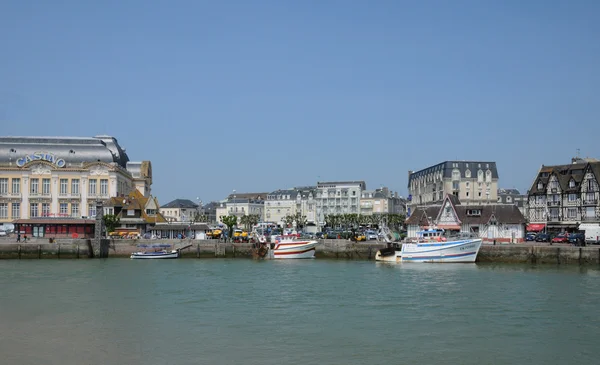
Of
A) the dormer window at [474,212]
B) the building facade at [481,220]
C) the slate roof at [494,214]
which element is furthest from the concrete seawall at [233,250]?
the dormer window at [474,212]

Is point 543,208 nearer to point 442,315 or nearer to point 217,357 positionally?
point 442,315

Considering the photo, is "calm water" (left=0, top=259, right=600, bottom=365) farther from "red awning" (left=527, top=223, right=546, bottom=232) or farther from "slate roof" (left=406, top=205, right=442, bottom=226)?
"red awning" (left=527, top=223, right=546, bottom=232)

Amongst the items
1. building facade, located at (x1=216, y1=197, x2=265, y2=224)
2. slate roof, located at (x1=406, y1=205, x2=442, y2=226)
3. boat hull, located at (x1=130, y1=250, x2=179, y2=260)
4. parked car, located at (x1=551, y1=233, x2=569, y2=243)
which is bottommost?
boat hull, located at (x1=130, y1=250, x2=179, y2=260)

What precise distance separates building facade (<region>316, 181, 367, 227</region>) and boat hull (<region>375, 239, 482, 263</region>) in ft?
296

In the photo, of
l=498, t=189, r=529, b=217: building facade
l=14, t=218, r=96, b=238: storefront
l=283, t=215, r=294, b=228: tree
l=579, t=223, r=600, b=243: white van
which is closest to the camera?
l=579, t=223, r=600, b=243: white van

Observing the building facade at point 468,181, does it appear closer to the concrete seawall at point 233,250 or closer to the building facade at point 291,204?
the building facade at point 291,204

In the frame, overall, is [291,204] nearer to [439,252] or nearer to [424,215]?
[424,215]

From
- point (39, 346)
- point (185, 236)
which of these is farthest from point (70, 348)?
point (185, 236)

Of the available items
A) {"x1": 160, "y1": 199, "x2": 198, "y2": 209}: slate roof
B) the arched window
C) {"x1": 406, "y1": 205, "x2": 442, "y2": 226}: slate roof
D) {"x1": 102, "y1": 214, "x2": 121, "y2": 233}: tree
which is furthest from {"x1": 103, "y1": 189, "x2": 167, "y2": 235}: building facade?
{"x1": 160, "y1": 199, "x2": 198, "y2": 209}: slate roof

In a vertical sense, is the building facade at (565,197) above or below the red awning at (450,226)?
above

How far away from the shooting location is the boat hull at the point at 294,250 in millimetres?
67062

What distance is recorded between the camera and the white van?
69.8m

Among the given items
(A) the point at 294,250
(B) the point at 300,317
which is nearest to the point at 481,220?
(A) the point at 294,250

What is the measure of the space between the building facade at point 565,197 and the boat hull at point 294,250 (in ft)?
113
